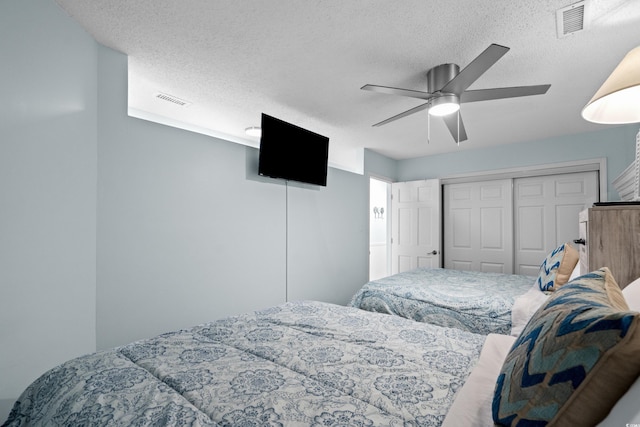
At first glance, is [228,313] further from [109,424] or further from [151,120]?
[109,424]

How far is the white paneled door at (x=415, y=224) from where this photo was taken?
4.81 meters

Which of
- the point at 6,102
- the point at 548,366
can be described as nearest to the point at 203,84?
the point at 6,102

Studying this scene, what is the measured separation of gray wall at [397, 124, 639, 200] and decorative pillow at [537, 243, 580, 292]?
1854 mm

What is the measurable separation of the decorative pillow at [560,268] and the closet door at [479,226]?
6.42ft

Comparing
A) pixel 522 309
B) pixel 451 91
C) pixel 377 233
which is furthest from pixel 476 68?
pixel 377 233

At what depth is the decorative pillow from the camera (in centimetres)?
234

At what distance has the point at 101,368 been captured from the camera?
3.61ft

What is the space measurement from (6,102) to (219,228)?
1690 millimetres

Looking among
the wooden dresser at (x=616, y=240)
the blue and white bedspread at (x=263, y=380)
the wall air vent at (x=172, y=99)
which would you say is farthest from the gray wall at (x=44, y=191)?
the wooden dresser at (x=616, y=240)

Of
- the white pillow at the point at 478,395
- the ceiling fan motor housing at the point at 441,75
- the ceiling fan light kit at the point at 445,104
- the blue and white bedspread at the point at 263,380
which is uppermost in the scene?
the ceiling fan motor housing at the point at 441,75

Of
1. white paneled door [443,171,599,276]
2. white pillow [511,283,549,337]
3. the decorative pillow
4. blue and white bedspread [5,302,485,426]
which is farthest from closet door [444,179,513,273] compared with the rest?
blue and white bedspread [5,302,485,426]

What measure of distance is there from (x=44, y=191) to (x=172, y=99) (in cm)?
159

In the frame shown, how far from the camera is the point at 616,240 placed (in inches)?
54.1

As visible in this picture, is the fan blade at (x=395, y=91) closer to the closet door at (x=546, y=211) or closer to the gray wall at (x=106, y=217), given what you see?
the gray wall at (x=106, y=217)
